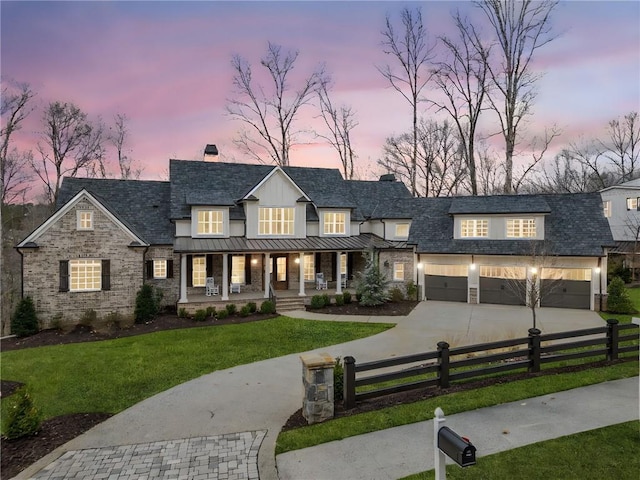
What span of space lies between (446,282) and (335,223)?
7680 millimetres

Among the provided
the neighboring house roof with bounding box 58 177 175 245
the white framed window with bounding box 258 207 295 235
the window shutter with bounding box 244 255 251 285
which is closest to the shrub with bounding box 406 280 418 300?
the white framed window with bounding box 258 207 295 235

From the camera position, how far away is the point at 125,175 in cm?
3372

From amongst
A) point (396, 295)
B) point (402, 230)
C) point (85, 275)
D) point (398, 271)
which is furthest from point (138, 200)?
point (402, 230)

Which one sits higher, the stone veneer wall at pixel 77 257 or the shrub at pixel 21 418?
the stone veneer wall at pixel 77 257

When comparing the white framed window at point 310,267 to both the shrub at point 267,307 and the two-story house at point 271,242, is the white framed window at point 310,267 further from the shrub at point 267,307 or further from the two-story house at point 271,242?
the shrub at point 267,307

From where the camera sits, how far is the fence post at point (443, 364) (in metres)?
8.13

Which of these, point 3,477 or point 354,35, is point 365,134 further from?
point 3,477

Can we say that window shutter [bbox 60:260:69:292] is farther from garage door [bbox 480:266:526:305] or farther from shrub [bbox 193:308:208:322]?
garage door [bbox 480:266:526:305]

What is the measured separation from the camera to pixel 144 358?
1150 centimetres

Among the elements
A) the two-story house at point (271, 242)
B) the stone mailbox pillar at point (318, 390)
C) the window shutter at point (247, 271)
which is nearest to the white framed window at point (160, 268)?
the two-story house at point (271, 242)

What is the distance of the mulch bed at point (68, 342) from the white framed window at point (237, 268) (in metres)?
3.61

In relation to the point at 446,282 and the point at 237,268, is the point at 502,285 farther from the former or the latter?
the point at 237,268

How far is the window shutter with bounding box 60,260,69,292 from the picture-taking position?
54.6ft

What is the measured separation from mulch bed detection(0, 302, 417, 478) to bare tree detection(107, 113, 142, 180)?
835 inches
